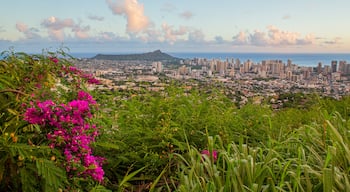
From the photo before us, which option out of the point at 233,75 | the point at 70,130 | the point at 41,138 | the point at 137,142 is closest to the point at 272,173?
the point at 137,142

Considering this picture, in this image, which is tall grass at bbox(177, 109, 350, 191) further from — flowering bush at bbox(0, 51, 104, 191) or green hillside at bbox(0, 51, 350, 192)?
flowering bush at bbox(0, 51, 104, 191)

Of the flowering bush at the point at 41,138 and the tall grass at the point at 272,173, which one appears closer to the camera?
the flowering bush at the point at 41,138

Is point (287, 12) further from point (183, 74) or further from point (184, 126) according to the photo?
point (184, 126)

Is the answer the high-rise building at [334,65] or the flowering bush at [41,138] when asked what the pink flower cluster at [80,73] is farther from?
the high-rise building at [334,65]

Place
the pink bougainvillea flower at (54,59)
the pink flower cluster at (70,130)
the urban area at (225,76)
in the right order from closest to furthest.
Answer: the pink flower cluster at (70,130) < the pink bougainvillea flower at (54,59) < the urban area at (225,76)

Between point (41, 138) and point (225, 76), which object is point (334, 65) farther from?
point (41, 138)

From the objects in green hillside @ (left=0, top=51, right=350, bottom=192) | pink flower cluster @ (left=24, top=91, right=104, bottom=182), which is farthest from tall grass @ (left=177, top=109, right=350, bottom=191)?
pink flower cluster @ (left=24, top=91, right=104, bottom=182)

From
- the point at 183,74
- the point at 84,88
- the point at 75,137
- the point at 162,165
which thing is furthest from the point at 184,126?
the point at 183,74

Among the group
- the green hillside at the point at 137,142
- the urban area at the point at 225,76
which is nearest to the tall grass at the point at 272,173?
the green hillside at the point at 137,142
